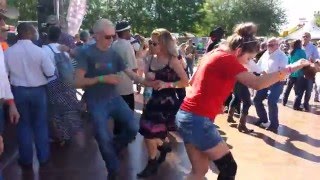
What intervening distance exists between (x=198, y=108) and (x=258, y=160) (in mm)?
2949

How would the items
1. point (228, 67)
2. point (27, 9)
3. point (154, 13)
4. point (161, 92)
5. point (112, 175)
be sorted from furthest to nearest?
point (154, 13) < point (27, 9) < point (161, 92) < point (112, 175) < point (228, 67)

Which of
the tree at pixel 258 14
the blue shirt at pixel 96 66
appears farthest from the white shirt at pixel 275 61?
the tree at pixel 258 14

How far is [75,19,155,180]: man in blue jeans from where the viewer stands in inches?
194

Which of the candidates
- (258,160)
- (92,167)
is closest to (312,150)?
(258,160)

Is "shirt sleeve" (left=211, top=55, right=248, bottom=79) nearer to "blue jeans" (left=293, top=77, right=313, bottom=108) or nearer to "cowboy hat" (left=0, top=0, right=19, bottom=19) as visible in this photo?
"cowboy hat" (left=0, top=0, right=19, bottom=19)

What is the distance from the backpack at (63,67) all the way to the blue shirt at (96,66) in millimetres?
1734

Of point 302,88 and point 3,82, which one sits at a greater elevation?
point 3,82

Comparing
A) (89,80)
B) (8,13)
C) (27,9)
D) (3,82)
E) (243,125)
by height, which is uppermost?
(8,13)

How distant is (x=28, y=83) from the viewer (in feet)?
18.6

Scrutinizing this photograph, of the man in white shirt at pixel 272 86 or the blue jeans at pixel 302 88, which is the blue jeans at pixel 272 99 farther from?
the blue jeans at pixel 302 88

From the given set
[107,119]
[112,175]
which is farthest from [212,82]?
[112,175]

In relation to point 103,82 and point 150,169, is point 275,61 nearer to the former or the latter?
point 150,169

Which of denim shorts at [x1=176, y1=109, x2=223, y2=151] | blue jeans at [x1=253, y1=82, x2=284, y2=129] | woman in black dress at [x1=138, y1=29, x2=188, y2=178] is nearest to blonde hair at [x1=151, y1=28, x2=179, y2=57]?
woman in black dress at [x1=138, y1=29, x2=188, y2=178]

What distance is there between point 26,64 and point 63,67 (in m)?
1.08
